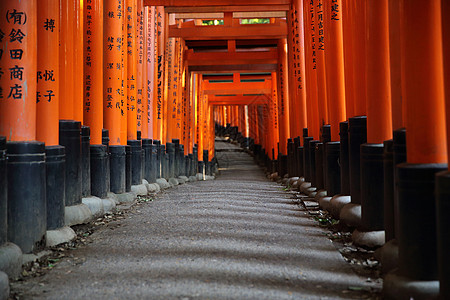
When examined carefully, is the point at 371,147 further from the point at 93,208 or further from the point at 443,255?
the point at 93,208

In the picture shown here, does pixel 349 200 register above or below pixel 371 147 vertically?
below

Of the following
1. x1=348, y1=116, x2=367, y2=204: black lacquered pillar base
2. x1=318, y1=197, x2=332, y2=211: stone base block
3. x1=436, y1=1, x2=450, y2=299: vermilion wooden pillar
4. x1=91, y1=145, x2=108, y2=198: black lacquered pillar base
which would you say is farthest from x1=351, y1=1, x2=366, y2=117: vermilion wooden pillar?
x1=91, y1=145, x2=108, y2=198: black lacquered pillar base

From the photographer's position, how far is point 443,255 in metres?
2.46

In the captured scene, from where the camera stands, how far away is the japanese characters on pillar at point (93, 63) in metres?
6.93

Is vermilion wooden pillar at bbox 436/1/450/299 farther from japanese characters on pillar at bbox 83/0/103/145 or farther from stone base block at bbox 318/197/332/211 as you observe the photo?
japanese characters on pillar at bbox 83/0/103/145

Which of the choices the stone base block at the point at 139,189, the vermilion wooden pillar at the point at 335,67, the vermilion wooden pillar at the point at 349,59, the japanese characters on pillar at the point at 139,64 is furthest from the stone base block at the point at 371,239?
the japanese characters on pillar at the point at 139,64

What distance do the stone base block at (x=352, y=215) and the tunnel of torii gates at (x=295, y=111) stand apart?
0.05 ft

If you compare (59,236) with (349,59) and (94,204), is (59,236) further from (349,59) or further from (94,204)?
(349,59)

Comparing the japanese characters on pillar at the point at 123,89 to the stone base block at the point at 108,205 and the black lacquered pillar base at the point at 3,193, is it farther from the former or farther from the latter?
the black lacquered pillar base at the point at 3,193

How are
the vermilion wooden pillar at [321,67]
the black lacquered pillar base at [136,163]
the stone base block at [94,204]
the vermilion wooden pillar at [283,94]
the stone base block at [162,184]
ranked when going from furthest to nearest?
the vermilion wooden pillar at [283,94], the stone base block at [162,184], the black lacquered pillar base at [136,163], the vermilion wooden pillar at [321,67], the stone base block at [94,204]

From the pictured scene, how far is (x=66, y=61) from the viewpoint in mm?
5426

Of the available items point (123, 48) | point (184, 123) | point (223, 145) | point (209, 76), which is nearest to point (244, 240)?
point (123, 48)

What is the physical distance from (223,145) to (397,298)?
36685 millimetres

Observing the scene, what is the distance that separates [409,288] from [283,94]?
1341 cm
